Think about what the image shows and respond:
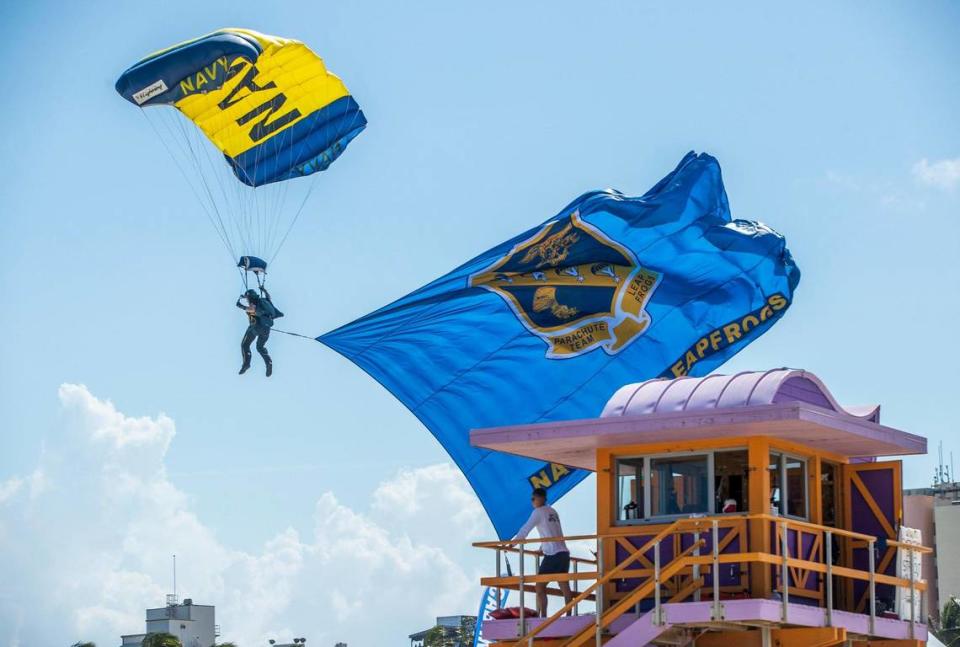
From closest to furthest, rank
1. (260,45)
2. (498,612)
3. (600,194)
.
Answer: (498,612) → (600,194) → (260,45)

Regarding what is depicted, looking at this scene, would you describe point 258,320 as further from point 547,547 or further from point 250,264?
point 547,547

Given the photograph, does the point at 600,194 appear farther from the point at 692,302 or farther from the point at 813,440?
the point at 813,440

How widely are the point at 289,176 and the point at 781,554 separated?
16772mm

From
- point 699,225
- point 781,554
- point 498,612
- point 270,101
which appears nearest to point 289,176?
point 270,101

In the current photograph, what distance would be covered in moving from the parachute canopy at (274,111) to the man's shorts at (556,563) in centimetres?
1392

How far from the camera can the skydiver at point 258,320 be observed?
35.1 meters

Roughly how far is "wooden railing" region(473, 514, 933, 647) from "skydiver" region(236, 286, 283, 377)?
30.4 feet

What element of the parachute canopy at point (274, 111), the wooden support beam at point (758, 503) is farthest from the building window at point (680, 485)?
the parachute canopy at point (274, 111)

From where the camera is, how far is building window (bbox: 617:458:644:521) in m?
26.6

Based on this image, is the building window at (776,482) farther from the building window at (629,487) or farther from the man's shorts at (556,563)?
the man's shorts at (556,563)

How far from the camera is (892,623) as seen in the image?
26891mm

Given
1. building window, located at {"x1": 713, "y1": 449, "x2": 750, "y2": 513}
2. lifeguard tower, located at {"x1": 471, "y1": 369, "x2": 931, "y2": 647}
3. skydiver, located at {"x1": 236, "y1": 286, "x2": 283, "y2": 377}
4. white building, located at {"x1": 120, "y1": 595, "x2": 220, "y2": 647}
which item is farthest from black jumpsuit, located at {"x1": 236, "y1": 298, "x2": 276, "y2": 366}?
white building, located at {"x1": 120, "y1": 595, "x2": 220, "y2": 647}

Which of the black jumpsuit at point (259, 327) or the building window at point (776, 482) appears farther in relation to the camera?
the black jumpsuit at point (259, 327)

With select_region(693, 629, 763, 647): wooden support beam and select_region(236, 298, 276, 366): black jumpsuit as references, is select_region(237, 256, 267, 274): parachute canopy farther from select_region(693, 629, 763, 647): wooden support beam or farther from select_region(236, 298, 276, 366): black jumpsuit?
select_region(693, 629, 763, 647): wooden support beam
